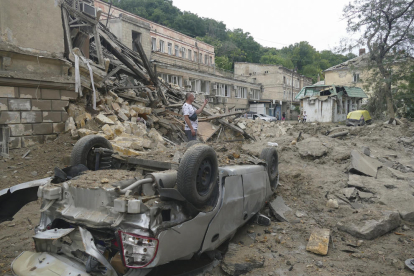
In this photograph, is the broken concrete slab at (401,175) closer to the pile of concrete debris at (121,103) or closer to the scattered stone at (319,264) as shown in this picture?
the scattered stone at (319,264)

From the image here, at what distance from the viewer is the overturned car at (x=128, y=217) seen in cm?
225

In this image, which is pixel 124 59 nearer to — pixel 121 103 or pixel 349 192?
pixel 121 103

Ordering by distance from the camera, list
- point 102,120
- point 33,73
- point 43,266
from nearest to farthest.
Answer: point 43,266, point 33,73, point 102,120

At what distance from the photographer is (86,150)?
3.66 meters

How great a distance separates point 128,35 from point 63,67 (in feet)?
60.7

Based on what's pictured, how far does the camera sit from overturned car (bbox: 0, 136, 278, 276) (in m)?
2.25

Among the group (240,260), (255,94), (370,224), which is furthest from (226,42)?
(240,260)

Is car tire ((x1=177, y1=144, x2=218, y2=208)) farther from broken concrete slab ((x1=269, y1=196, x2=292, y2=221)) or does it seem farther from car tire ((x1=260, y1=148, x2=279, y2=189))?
broken concrete slab ((x1=269, y1=196, x2=292, y2=221))

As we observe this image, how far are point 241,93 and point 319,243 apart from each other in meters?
36.1

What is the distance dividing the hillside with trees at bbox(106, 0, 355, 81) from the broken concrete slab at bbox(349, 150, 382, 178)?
142ft

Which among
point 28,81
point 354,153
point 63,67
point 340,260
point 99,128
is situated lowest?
point 340,260

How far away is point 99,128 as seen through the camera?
8.02 metres

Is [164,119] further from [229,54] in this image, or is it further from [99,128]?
[229,54]

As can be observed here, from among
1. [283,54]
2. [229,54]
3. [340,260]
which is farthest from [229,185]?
[283,54]
